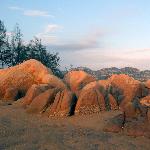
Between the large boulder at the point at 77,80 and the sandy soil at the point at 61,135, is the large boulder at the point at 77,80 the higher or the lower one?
the higher one

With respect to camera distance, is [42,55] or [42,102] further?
[42,55]

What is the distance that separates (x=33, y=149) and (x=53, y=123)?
4199 mm

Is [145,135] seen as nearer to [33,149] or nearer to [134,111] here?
[134,111]

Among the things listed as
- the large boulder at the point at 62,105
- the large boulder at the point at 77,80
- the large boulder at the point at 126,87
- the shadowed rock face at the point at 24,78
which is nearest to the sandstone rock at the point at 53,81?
the shadowed rock face at the point at 24,78

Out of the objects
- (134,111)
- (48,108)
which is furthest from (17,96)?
(134,111)

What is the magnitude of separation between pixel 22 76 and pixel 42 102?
5965mm

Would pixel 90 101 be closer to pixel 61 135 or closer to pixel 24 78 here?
pixel 61 135

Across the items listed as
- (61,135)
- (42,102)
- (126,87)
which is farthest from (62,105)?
(126,87)

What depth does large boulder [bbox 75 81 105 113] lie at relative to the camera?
56.5 ft

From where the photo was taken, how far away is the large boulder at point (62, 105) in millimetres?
16828

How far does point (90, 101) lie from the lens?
1750cm

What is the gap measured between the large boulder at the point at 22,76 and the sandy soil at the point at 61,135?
19.6 feet

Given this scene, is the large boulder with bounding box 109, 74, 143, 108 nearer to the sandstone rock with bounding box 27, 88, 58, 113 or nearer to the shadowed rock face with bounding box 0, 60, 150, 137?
the shadowed rock face with bounding box 0, 60, 150, 137

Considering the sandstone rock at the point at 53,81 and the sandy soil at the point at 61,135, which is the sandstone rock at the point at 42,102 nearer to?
the sandy soil at the point at 61,135
